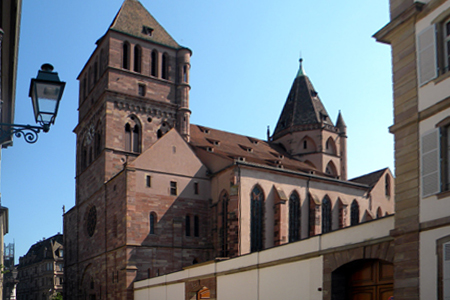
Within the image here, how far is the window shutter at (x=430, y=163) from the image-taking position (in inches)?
549

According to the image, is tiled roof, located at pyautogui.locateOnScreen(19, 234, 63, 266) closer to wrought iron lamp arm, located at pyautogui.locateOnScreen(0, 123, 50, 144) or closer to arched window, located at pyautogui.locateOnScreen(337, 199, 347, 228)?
arched window, located at pyautogui.locateOnScreen(337, 199, 347, 228)

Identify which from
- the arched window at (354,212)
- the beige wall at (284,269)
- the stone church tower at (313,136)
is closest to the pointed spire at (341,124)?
the stone church tower at (313,136)

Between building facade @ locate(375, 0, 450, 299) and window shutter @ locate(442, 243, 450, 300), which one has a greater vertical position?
building facade @ locate(375, 0, 450, 299)

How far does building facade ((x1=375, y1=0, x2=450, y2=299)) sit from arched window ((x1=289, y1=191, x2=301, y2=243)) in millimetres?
27834

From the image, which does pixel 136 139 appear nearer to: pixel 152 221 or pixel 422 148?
pixel 152 221

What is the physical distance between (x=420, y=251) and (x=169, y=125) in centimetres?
3441

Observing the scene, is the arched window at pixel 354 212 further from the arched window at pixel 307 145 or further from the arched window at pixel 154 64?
the arched window at pixel 154 64

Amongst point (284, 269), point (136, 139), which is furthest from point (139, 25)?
point (284, 269)

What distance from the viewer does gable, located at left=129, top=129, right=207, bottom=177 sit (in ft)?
133

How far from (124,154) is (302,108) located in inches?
842

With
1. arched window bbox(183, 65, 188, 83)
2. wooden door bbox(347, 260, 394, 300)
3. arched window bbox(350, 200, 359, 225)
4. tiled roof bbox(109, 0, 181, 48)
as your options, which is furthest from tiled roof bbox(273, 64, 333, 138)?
wooden door bbox(347, 260, 394, 300)

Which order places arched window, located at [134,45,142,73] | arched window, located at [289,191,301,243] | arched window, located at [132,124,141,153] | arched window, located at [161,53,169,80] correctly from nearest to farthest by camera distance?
1. arched window, located at [289,191,301,243]
2. arched window, located at [132,124,141,153]
3. arched window, located at [134,45,142,73]
4. arched window, located at [161,53,169,80]

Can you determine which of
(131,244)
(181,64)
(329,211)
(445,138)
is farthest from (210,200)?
(445,138)

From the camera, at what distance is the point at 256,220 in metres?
40.9
